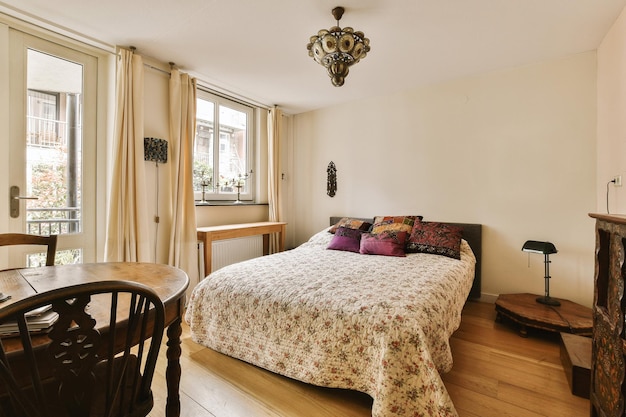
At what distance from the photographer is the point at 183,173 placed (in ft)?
9.70

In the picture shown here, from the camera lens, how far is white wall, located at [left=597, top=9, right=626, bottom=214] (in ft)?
6.68

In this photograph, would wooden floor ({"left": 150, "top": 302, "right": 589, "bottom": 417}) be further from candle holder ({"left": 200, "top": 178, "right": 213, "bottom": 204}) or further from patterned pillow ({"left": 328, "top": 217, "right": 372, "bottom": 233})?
candle holder ({"left": 200, "top": 178, "right": 213, "bottom": 204})

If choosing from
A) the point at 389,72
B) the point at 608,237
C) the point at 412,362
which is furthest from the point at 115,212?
the point at 608,237

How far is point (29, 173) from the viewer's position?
2.28m

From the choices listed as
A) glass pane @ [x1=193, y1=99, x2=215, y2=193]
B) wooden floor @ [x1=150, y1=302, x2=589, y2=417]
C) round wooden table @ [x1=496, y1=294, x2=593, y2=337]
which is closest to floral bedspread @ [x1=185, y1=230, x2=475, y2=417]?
wooden floor @ [x1=150, y1=302, x2=589, y2=417]

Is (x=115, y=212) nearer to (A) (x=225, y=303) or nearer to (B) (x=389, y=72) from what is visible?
(A) (x=225, y=303)

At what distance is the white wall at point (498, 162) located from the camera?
2691 mm

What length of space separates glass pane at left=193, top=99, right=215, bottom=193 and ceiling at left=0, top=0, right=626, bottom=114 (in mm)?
469

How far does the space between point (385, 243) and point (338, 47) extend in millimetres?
1788

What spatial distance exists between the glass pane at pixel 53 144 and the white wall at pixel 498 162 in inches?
115

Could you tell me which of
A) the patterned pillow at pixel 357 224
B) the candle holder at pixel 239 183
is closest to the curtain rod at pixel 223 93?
the candle holder at pixel 239 183

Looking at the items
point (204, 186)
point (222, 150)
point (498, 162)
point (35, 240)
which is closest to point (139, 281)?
point (35, 240)

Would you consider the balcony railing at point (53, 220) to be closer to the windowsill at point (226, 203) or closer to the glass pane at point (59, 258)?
the glass pane at point (59, 258)

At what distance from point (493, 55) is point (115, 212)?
11.9 ft
